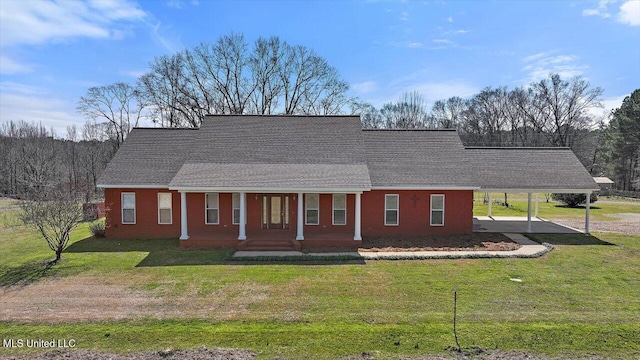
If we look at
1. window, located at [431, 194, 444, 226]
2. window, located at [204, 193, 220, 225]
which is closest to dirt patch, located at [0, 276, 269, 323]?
window, located at [204, 193, 220, 225]

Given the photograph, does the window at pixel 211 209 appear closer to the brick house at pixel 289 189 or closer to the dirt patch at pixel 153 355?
the brick house at pixel 289 189

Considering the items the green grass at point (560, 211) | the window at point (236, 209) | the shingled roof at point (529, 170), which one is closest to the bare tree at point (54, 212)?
the window at point (236, 209)

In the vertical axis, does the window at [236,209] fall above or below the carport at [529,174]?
below

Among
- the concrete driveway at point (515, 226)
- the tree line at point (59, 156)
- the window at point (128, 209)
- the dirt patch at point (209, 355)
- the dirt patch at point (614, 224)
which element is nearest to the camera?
the dirt patch at point (209, 355)

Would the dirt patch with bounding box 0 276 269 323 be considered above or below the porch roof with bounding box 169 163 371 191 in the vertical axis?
below

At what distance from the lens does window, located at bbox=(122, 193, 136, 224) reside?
17609mm

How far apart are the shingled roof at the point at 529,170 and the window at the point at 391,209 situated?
13.5ft

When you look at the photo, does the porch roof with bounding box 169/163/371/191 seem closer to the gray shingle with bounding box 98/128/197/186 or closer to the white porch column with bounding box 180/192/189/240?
the white porch column with bounding box 180/192/189/240

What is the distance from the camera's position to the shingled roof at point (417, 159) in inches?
680

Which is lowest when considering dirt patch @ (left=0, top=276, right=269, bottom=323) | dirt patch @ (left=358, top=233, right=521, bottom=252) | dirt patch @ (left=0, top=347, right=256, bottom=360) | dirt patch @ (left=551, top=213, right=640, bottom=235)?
dirt patch @ (left=0, top=347, right=256, bottom=360)

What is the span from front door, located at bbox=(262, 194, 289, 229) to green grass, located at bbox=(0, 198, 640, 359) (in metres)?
3.28

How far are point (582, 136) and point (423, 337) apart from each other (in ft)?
194

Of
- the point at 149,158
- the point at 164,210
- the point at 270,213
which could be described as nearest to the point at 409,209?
the point at 270,213

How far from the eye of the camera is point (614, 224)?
2191 cm
